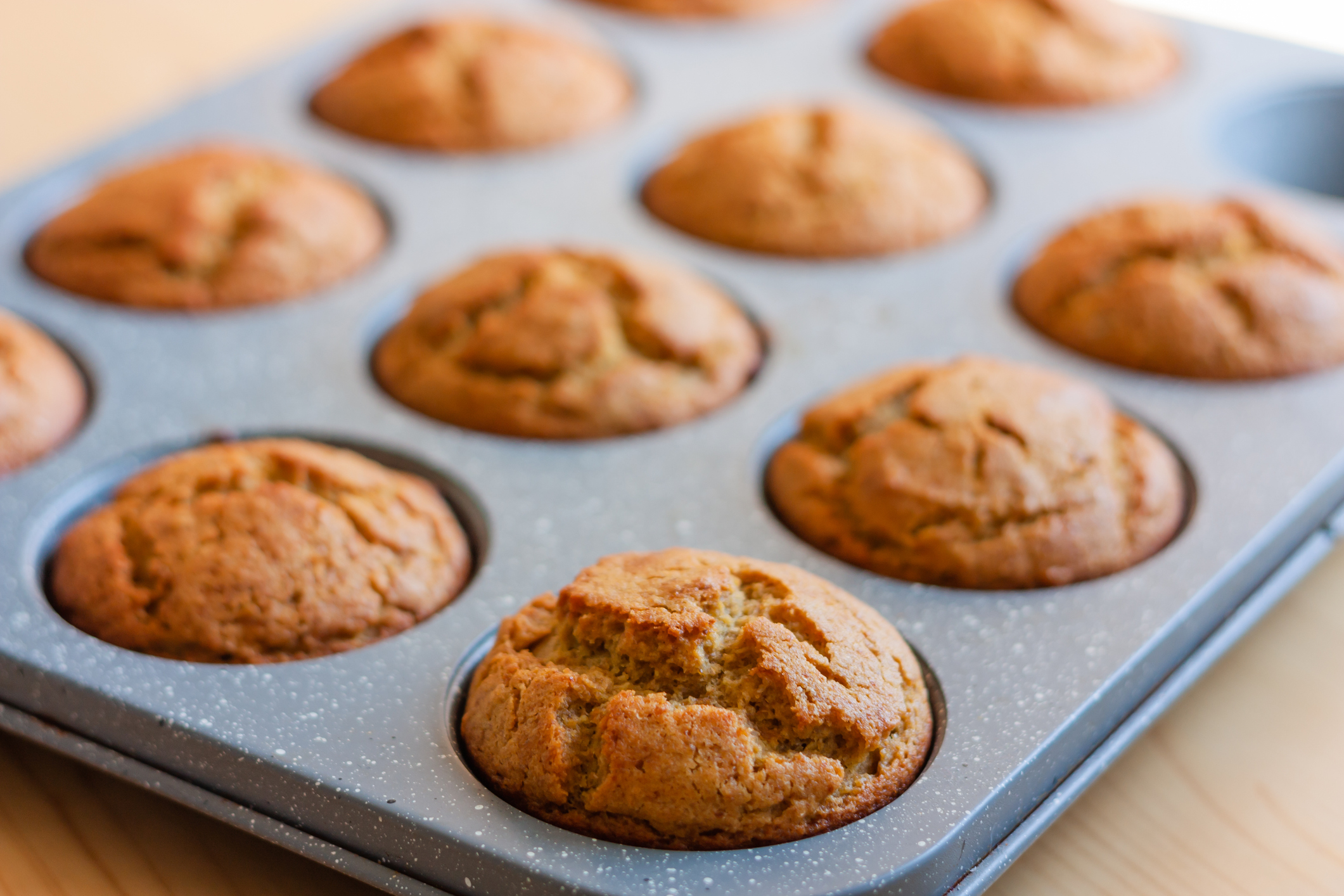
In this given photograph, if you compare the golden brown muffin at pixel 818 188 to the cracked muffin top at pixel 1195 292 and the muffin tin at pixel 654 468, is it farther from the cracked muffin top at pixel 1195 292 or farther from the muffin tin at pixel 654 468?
the cracked muffin top at pixel 1195 292

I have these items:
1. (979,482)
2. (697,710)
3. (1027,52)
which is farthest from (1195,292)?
(697,710)

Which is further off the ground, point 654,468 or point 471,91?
point 471,91

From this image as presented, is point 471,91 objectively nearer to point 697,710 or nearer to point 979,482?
point 979,482

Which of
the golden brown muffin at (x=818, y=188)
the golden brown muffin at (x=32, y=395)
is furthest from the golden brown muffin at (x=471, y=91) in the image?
the golden brown muffin at (x=32, y=395)

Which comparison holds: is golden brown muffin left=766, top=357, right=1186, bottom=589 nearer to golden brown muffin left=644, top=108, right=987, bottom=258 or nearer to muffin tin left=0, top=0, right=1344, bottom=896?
muffin tin left=0, top=0, right=1344, bottom=896

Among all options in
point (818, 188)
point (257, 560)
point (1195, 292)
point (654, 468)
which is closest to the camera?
point (257, 560)

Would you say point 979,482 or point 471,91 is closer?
point 979,482

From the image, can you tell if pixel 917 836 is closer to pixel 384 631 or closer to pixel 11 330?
pixel 384 631
